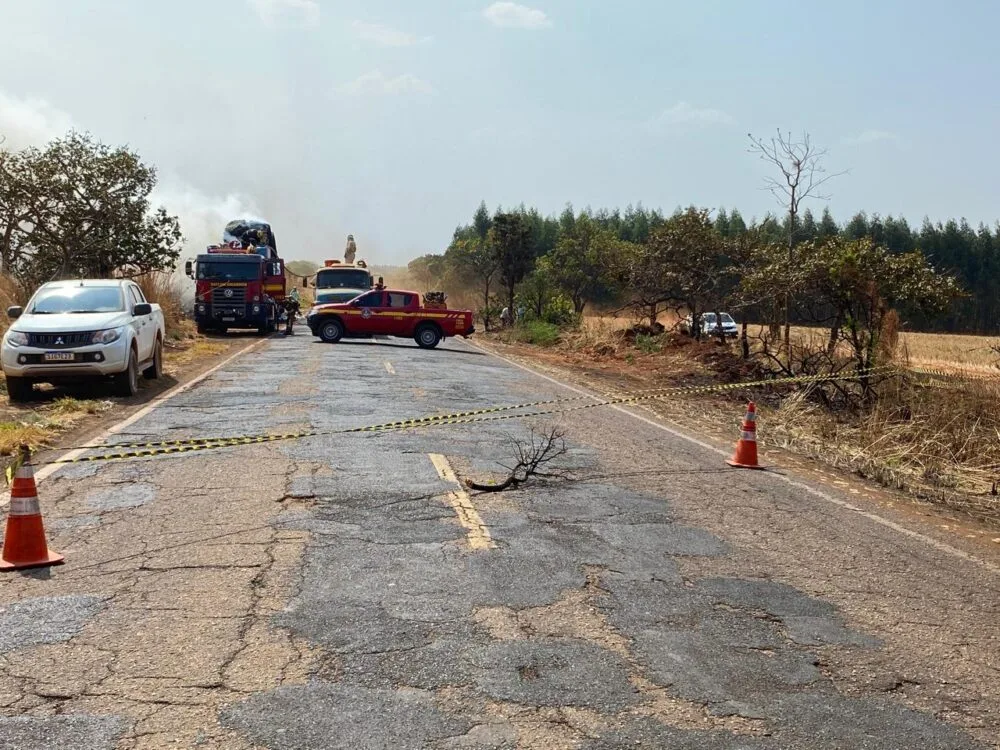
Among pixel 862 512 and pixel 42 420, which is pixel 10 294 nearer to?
pixel 42 420

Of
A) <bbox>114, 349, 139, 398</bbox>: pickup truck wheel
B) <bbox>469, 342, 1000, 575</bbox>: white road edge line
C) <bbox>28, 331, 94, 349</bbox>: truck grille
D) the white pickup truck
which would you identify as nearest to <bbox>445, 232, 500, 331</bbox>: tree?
the white pickup truck

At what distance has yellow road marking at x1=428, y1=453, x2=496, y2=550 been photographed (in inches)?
266

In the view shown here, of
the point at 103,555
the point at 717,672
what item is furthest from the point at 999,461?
the point at 103,555

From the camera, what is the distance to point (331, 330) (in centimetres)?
3034

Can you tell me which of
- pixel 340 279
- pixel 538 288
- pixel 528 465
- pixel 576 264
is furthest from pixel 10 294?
pixel 576 264

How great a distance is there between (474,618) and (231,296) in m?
28.5

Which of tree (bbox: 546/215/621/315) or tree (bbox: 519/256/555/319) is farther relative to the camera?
tree (bbox: 546/215/621/315)

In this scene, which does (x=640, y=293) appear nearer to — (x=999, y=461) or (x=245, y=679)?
(x=999, y=461)

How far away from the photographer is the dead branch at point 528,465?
344 inches

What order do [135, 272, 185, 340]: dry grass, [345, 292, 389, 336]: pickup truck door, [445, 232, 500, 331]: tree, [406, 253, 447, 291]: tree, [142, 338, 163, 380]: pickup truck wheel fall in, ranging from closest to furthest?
1. [142, 338, 163, 380]: pickup truck wheel
2. [135, 272, 185, 340]: dry grass
3. [345, 292, 389, 336]: pickup truck door
4. [445, 232, 500, 331]: tree
5. [406, 253, 447, 291]: tree

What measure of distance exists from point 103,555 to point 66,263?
24467mm

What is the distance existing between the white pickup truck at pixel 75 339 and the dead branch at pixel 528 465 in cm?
664

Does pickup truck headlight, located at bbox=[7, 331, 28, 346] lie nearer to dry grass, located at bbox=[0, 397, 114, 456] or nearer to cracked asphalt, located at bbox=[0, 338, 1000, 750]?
dry grass, located at bbox=[0, 397, 114, 456]

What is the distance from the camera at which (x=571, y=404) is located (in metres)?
16.3
